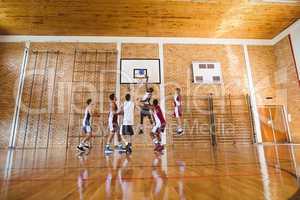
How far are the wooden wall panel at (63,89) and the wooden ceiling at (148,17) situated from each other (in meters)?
0.85

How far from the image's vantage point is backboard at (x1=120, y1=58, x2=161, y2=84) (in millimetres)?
8078

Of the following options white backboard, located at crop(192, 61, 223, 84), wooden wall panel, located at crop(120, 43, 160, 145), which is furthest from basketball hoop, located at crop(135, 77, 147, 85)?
white backboard, located at crop(192, 61, 223, 84)

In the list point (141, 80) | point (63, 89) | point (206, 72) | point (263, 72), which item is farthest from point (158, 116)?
point (263, 72)

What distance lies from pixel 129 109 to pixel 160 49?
4.48 m

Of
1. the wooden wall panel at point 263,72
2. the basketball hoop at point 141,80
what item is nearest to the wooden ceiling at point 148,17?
the wooden wall panel at point 263,72

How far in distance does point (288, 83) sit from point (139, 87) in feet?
20.2

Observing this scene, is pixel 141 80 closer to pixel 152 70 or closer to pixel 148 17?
pixel 152 70

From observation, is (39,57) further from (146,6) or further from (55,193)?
(55,193)

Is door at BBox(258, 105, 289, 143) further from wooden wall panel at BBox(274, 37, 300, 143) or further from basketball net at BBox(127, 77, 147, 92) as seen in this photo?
basketball net at BBox(127, 77, 147, 92)

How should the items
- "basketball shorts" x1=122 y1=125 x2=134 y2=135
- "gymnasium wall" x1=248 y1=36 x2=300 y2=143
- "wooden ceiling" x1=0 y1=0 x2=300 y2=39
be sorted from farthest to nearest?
"gymnasium wall" x1=248 y1=36 x2=300 y2=143, "wooden ceiling" x1=0 y1=0 x2=300 y2=39, "basketball shorts" x1=122 y1=125 x2=134 y2=135

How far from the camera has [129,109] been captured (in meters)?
4.84

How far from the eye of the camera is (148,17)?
24.3ft

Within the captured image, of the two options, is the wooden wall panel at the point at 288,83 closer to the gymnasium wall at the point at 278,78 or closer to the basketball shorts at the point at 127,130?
the gymnasium wall at the point at 278,78

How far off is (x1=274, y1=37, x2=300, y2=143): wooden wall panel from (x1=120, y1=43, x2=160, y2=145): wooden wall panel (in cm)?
535
